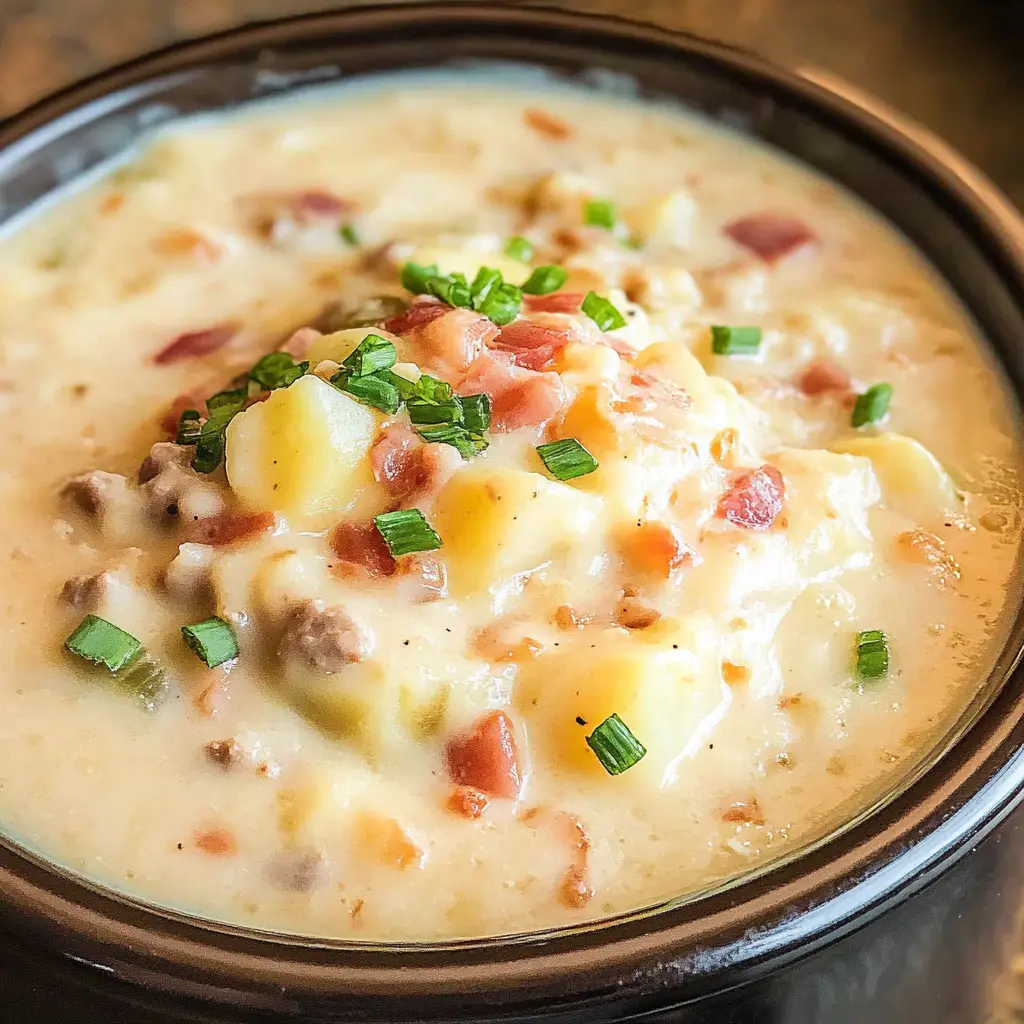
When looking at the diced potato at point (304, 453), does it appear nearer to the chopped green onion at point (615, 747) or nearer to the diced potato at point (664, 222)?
the chopped green onion at point (615, 747)

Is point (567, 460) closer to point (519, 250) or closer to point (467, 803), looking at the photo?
point (467, 803)

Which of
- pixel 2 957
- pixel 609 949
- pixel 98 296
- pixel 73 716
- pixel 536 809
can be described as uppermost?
pixel 98 296

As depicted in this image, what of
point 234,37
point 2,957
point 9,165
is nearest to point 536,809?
point 2,957

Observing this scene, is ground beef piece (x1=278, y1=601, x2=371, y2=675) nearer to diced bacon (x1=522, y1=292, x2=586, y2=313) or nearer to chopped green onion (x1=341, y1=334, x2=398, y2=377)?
chopped green onion (x1=341, y1=334, x2=398, y2=377)

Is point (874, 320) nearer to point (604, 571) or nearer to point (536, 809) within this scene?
point (604, 571)

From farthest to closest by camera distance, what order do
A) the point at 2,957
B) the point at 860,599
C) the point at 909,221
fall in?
the point at 909,221
the point at 860,599
the point at 2,957

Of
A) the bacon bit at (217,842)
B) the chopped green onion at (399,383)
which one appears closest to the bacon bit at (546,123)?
the chopped green onion at (399,383)
